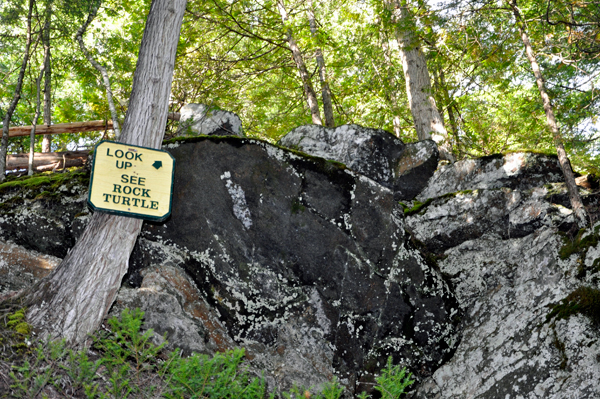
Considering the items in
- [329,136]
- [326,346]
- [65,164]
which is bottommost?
[326,346]

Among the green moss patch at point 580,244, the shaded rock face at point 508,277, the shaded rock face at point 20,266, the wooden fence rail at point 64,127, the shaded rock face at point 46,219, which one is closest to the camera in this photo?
the shaded rock face at point 508,277

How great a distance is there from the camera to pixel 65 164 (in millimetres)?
10500

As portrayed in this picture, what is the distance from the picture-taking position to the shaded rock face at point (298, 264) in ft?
18.3

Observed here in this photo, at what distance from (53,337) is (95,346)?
1.66ft

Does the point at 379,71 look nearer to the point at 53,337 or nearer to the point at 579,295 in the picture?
the point at 579,295

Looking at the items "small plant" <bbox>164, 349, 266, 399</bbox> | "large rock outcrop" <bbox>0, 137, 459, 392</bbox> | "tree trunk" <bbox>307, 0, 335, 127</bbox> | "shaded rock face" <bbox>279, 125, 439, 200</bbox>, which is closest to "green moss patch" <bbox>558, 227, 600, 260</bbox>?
"large rock outcrop" <bbox>0, 137, 459, 392</bbox>

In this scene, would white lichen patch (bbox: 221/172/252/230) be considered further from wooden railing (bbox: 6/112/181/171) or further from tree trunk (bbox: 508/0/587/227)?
wooden railing (bbox: 6/112/181/171)

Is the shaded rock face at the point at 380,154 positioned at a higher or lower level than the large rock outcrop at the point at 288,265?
higher

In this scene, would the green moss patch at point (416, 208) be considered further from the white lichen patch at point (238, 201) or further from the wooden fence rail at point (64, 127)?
the wooden fence rail at point (64, 127)

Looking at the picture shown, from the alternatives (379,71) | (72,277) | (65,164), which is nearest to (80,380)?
(72,277)

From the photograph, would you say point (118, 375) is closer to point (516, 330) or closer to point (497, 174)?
point (516, 330)

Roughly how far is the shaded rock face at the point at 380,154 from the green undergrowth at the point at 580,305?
3.50 m

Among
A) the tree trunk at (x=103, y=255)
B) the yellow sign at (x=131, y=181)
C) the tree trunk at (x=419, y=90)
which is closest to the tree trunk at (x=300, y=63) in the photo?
the tree trunk at (x=419, y=90)

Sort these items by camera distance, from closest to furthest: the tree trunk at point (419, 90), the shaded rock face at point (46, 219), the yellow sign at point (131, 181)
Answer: the yellow sign at point (131, 181)
the shaded rock face at point (46, 219)
the tree trunk at point (419, 90)
